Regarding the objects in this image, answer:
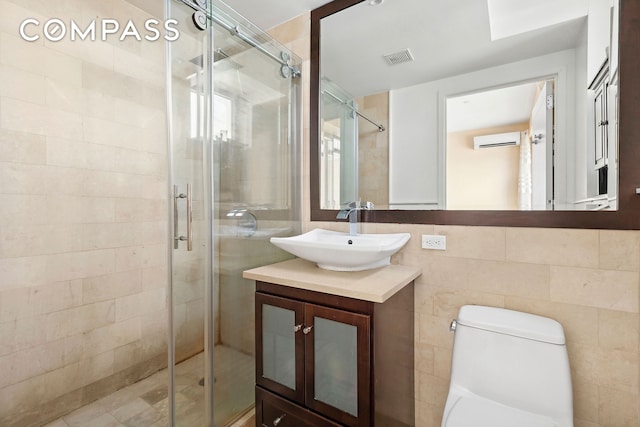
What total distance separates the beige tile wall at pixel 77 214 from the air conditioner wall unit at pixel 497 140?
6.89 feet

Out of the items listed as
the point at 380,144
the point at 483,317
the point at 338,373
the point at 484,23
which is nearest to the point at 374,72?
the point at 380,144

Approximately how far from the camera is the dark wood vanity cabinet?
1080 millimetres

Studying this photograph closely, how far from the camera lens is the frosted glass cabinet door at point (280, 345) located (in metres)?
1.23

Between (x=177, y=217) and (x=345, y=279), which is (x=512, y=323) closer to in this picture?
(x=345, y=279)

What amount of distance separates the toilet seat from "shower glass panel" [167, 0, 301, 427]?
101 centimetres

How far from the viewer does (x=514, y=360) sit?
44.7 inches

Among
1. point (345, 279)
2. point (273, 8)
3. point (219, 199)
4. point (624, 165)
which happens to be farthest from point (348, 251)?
point (273, 8)

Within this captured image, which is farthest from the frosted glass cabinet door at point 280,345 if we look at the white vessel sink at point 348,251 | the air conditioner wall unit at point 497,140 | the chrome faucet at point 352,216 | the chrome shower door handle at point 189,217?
the air conditioner wall unit at point 497,140

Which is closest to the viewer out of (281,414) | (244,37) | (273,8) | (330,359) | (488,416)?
(488,416)

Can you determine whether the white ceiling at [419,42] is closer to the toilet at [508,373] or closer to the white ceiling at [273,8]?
the white ceiling at [273,8]

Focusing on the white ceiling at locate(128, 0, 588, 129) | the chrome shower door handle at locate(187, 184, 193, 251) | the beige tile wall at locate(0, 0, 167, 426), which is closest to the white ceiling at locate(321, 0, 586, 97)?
the white ceiling at locate(128, 0, 588, 129)

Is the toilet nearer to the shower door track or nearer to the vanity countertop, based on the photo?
the vanity countertop

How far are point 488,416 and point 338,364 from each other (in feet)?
1.81

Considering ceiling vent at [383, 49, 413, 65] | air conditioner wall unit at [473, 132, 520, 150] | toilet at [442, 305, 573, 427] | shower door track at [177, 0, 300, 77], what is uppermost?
shower door track at [177, 0, 300, 77]
